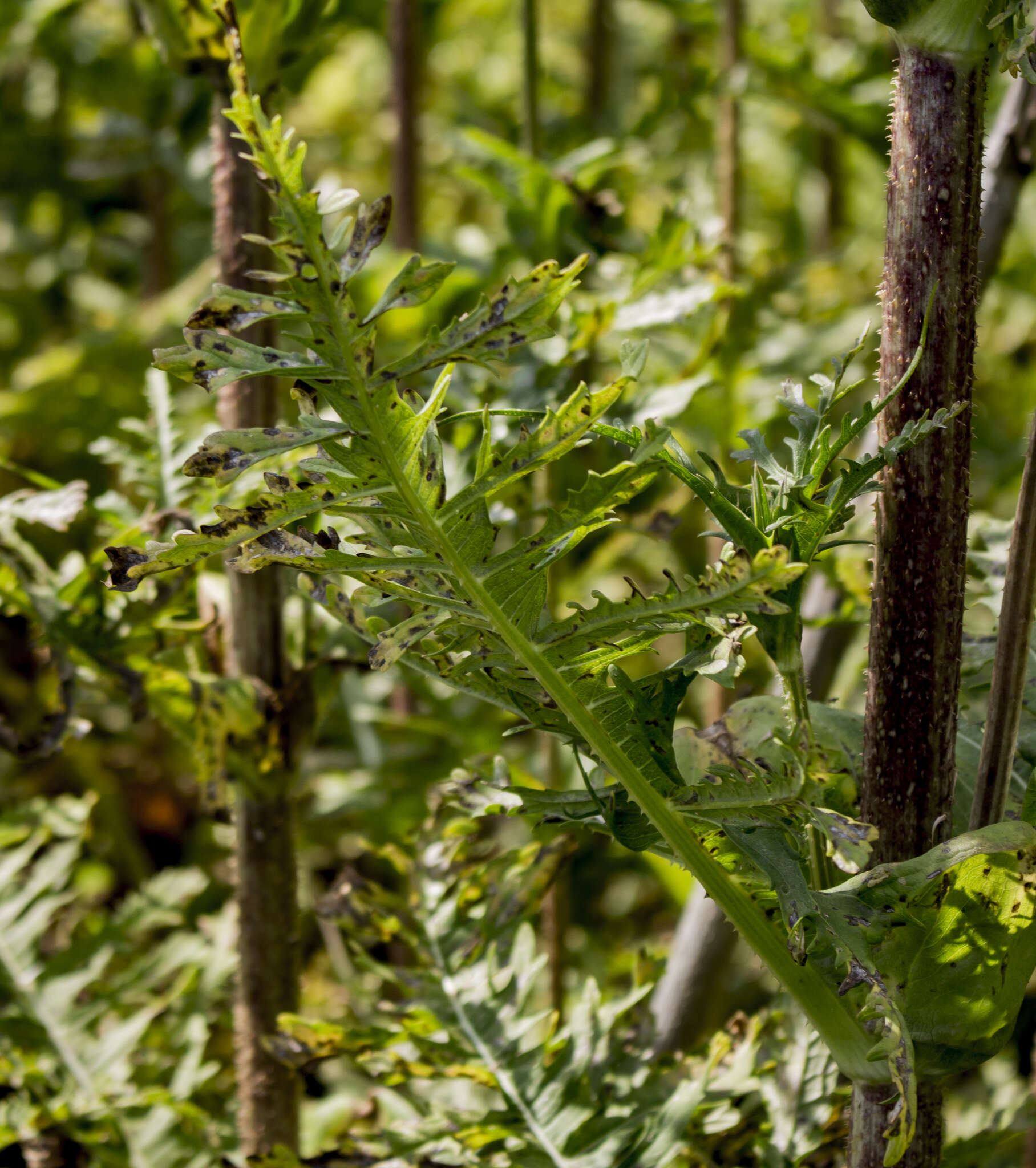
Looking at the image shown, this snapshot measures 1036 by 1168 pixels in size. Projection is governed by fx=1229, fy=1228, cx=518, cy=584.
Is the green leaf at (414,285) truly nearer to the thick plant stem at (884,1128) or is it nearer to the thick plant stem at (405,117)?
the thick plant stem at (884,1128)

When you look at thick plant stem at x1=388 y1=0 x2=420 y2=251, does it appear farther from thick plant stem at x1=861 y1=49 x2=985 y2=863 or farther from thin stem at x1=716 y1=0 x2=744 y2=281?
thick plant stem at x1=861 y1=49 x2=985 y2=863

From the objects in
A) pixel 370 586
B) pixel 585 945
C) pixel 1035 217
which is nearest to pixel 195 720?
pixel 370 586

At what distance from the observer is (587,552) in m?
0.87

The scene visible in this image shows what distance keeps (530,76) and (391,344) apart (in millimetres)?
264

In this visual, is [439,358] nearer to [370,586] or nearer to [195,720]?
[370,586]

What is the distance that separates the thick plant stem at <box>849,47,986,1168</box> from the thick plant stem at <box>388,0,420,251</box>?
2.48ft

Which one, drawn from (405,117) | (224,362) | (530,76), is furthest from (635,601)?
(405,117)

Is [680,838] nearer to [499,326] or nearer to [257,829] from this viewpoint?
[499,326]

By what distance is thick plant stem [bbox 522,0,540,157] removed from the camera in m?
0.91

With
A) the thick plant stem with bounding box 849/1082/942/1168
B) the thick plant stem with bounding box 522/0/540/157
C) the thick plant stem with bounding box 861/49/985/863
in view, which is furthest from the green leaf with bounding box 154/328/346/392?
the thick plant stem with bounding box 522/0/540/157

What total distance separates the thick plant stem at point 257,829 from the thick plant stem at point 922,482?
0.30 meters

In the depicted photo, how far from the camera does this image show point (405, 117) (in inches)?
42.7

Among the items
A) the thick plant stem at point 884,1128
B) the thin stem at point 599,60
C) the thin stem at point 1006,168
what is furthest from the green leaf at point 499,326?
the thin stem at point 599,60

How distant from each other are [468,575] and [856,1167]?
8.9 inches
